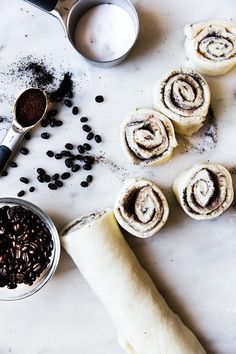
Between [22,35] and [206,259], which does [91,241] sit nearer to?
[206,259]

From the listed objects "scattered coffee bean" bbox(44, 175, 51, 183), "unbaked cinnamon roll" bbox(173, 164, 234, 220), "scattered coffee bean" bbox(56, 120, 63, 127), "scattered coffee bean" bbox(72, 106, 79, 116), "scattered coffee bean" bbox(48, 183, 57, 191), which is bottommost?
"scattered coffee bean" bbox(48, 183, 57, 191)

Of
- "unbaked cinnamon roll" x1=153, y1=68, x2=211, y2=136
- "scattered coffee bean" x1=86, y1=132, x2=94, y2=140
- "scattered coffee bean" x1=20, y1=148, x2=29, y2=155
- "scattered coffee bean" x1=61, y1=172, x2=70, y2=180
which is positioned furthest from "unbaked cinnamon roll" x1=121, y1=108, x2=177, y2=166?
"scattered coffee bean" x1=20, y1=148, x2=29, y2=155

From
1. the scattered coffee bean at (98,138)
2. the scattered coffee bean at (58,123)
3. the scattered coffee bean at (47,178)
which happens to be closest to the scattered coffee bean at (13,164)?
the scattered coffee bean at (47,178)

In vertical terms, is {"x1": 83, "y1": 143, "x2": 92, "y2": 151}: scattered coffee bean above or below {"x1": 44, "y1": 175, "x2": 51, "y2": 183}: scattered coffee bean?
above

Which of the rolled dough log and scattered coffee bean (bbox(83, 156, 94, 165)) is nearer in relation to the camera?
the rolled dough log

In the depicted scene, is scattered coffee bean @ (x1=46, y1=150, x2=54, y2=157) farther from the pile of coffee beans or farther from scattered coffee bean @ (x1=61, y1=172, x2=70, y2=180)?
the pile of coffee beans

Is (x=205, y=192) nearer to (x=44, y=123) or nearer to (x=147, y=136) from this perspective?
(x=147, y=136)

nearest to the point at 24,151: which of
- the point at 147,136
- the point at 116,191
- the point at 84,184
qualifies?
the point at 84,184
